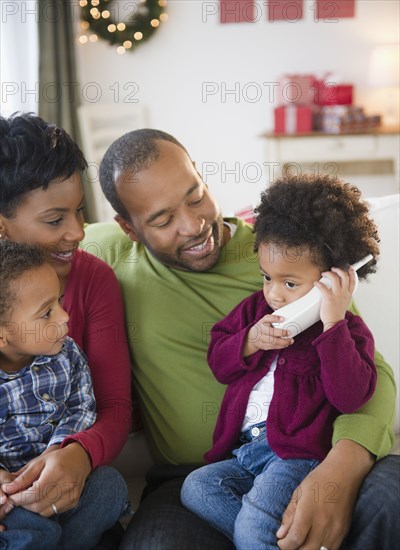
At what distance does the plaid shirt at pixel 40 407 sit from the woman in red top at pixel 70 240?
0.15ft

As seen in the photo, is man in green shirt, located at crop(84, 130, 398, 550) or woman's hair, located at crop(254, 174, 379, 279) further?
man in green shirt, located at crop(84, 130, 398, 550)

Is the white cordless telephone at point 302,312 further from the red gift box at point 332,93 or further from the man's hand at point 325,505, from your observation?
the red gift box at point 332,93

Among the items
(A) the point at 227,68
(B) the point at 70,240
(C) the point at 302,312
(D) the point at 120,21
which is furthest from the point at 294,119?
(C) the point at 302,312

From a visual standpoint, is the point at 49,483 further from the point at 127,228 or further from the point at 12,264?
the point at 127,228

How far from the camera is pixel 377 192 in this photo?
518cm

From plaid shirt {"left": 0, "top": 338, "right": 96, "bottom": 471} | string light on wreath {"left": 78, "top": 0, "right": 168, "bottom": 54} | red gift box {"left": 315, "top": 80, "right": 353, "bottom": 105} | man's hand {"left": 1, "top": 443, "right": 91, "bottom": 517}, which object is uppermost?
string light on wreath {"left": 78, "top": 0, "right": 168, "bottom": 54}

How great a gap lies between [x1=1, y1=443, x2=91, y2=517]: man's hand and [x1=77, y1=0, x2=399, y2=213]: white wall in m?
3.95

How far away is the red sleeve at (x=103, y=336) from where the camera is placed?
1514 millimetres

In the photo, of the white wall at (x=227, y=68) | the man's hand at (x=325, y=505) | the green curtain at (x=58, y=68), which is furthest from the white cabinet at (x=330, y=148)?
the man's hand at (x=325, y=505)

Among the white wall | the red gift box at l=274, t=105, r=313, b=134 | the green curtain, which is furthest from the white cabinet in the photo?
the green curtain

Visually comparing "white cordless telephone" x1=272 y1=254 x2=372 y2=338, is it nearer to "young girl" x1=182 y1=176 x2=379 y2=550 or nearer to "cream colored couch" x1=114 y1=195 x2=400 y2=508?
"young girl" x1=182 y1=176 x2=379 y2=550

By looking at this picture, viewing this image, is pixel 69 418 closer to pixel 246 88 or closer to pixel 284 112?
pixel 284 112

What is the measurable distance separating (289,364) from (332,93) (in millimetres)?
3894

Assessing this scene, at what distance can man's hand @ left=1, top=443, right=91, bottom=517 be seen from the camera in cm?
126
